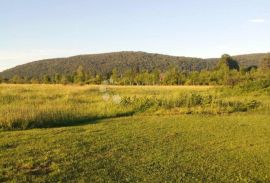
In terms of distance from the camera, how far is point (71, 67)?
19550cm

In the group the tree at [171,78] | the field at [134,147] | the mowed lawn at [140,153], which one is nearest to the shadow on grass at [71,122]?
the field at [134,147]

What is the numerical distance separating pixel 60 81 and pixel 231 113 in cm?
7272

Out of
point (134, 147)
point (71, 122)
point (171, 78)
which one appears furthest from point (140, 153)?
point (171, 78)

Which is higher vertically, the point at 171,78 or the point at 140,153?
the point at 171,78

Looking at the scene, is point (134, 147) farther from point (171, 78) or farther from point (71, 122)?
point (171, 78)

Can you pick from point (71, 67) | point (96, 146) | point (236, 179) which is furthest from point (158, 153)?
point (71, 67)

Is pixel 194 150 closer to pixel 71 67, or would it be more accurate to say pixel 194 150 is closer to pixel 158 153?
pixel 158 153

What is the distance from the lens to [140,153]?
11.4 meters

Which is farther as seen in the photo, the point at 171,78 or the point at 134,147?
the point at 171,78

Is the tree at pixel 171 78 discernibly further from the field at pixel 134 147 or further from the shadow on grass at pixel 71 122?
the shadow on grass at pixel 71 122

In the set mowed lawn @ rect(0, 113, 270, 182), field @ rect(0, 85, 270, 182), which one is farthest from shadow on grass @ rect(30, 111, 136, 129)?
mowed lawn @ rect(0, 113, 270, 182)

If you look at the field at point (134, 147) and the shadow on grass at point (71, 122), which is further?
the shadow on grass at point (71, 122)

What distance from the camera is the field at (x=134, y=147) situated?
29.9 ft

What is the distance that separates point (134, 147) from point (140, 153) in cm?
86
